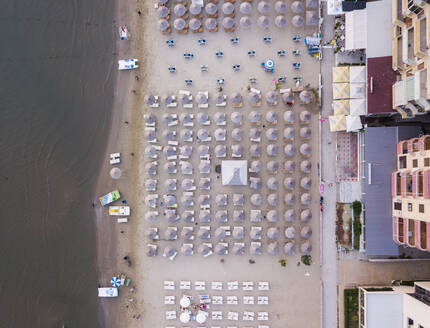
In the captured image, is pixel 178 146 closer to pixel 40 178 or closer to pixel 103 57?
pixel 103 57

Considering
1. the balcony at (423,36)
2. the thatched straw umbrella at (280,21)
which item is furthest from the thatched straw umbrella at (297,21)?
the balcony at (423,36)

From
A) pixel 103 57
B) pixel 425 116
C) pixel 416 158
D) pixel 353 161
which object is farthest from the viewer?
pixel 103 57

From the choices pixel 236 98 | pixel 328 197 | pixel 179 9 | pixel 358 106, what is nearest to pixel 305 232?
pixel 328 197

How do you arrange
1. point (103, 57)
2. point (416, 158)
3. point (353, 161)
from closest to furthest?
point (416, 158)
point (353, 161)
point (103, 57)

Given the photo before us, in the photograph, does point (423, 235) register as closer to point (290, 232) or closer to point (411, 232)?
point (411, 232)

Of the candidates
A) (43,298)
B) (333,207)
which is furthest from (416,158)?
(43,298)

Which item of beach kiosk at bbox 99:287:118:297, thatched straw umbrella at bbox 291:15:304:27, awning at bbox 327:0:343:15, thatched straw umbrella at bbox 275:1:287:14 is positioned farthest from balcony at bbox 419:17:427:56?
beach kiosk at bbox 99:287:118:297

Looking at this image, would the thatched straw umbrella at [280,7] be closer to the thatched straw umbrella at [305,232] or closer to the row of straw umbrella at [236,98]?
the row of straw umbrella at [236,98]

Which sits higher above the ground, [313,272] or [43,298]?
[313,272]
